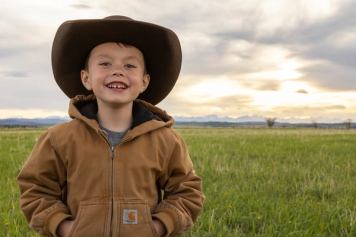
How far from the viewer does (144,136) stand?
130 inches

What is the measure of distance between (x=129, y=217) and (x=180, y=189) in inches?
17.6

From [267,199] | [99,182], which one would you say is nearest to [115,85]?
[99,182]

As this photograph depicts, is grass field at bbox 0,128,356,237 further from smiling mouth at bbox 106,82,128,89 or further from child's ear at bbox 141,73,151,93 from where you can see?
smiling mouth at bbox 106,82,128,89

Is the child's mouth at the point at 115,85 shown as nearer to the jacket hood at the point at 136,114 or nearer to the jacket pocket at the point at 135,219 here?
the jacket hood at the point at 136,114

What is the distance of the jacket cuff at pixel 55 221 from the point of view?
3100 mm

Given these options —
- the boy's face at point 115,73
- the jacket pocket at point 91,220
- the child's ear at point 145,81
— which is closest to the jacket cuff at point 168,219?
the jacket pocket at point 91,220

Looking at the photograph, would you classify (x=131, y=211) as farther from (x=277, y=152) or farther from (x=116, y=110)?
(x=277, y=152)

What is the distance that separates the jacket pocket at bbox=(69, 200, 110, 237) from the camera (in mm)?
3047

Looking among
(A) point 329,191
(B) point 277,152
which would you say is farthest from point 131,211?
(B) point 277,152

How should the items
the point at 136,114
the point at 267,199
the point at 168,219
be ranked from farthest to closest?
the point at 267,199, the point at 136,114, the point at 168,219

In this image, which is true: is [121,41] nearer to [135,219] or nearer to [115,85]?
[115,85]

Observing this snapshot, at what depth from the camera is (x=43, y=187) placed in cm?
321

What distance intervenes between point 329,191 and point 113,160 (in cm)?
440

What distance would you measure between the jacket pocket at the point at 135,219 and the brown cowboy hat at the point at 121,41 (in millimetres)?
1066
